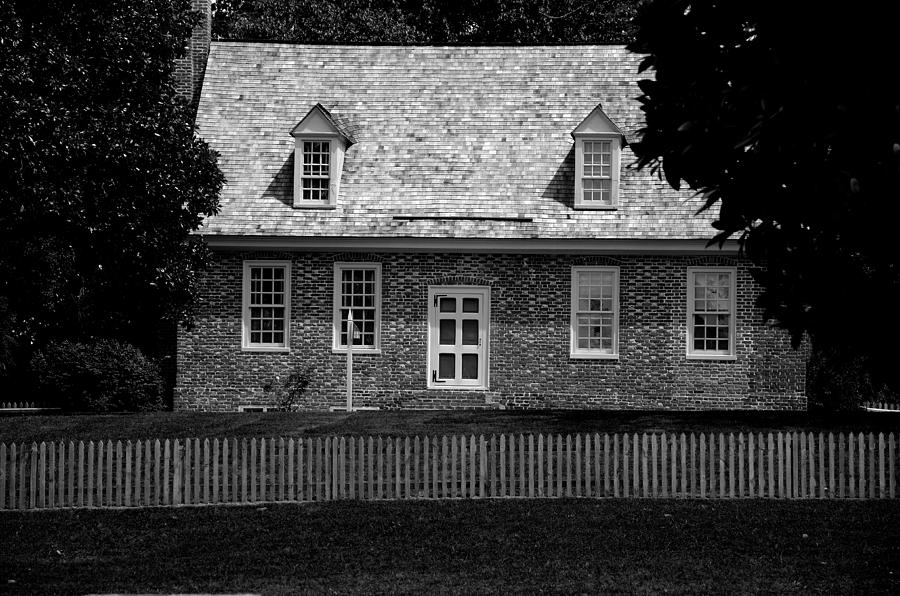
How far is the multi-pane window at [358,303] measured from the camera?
26.3 metres

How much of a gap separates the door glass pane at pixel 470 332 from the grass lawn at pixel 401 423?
297 centimetres

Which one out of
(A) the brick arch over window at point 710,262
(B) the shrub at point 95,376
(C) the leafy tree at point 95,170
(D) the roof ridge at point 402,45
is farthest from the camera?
(D) the roof ridge at point 402,45

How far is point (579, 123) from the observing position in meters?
27.0

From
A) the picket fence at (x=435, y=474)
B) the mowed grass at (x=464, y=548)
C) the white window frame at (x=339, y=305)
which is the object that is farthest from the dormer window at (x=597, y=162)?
the mowed grass at (x=464, y=548)

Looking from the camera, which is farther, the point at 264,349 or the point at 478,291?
the point at 264,349

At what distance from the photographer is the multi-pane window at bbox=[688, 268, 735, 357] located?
26.1 metres

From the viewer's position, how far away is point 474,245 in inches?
1014

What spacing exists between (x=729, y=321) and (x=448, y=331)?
619cm

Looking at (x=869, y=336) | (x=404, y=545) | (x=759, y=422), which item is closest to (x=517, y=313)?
(x=759, y=422)

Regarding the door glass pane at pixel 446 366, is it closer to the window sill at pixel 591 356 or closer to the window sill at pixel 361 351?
the window sill at pixel 361 351

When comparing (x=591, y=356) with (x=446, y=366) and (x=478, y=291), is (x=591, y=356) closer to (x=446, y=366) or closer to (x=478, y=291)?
(x=478, y=291)

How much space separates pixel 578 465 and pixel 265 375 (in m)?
12.2

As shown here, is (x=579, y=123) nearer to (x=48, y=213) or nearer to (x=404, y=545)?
(x=48, y=213)

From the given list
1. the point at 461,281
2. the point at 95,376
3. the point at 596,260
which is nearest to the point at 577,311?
the point at 596,260
